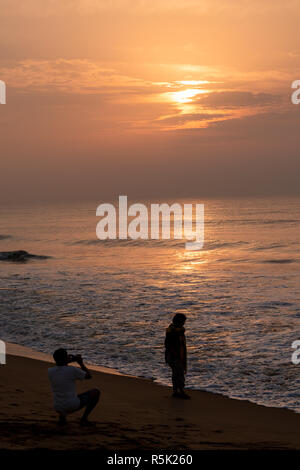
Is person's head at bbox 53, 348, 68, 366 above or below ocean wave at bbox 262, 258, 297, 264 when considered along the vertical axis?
below

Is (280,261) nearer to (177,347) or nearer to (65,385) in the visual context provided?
(177,347)

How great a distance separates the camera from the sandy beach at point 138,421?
23.9ft

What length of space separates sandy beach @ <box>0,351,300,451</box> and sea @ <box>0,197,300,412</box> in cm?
106

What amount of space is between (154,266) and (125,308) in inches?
678

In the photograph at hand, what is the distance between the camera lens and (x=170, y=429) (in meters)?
8.34

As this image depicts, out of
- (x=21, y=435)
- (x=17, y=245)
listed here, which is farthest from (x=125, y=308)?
(x=17, y=245)

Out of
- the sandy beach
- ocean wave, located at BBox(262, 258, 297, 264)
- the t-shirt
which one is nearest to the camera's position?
the sandy beach

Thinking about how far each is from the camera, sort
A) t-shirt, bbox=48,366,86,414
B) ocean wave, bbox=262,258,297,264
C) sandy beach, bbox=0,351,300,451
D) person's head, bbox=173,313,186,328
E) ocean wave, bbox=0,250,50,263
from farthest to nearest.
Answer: ocean wave, bbox=0,250,50,263 < ocean wave, bbox=262,258,297,264 < person's head, bbox=173,313,186,328 < t-shirt, bbox=48,366,86,414 < sandy beach, bbox=0,351,300,451

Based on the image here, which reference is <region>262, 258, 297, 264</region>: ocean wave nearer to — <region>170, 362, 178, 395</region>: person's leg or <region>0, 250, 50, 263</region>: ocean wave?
<region>0, 250, 50, 263</region>: ocean wave

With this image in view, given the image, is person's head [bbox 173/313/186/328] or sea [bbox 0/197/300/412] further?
sea [bbox 0/197/300/412]

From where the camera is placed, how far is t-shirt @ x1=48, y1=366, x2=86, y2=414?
7840 millimetres

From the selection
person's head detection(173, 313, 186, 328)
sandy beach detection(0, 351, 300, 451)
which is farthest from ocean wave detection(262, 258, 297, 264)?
person's head detection(173, 313, 186, 328)

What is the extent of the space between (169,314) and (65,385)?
12537mm

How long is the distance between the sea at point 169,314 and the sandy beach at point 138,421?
1.06 m
